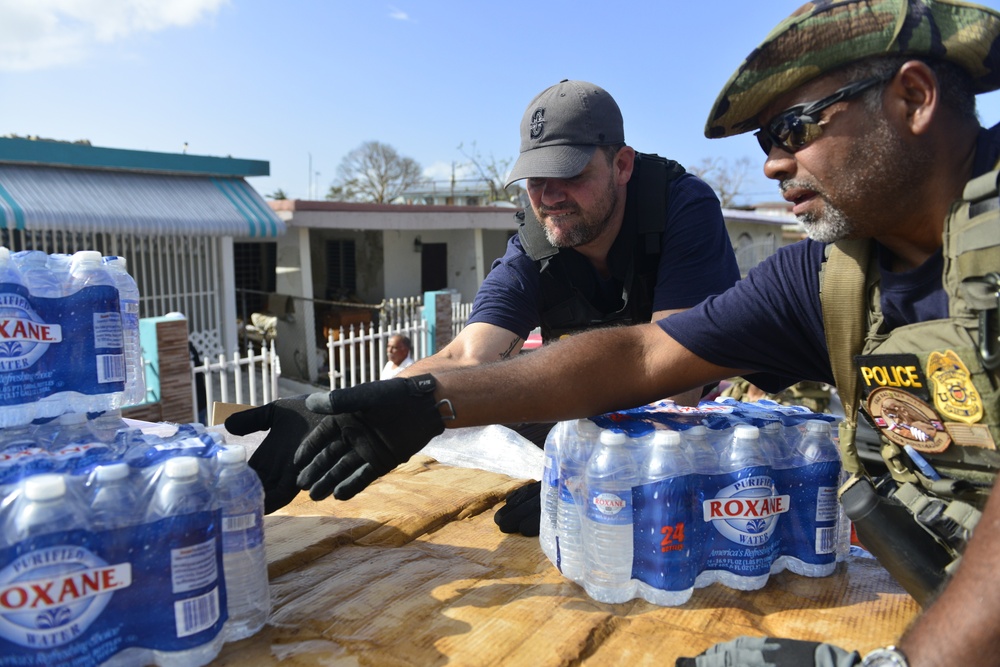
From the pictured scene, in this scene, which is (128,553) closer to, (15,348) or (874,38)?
(15,348)

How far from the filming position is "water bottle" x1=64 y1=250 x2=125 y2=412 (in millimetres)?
1983

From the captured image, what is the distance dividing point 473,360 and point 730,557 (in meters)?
1.35

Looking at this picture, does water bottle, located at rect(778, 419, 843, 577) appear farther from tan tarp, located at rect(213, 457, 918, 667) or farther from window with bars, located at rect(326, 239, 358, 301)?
window with bars, located at rect(326, 239, 358, 301)

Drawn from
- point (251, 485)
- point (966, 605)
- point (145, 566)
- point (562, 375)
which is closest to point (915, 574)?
point (966, 605)

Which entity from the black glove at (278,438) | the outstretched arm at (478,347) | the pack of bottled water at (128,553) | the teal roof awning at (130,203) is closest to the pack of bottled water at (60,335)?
the pack of bottled water at (128,553)

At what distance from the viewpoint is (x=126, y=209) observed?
30.8 ft

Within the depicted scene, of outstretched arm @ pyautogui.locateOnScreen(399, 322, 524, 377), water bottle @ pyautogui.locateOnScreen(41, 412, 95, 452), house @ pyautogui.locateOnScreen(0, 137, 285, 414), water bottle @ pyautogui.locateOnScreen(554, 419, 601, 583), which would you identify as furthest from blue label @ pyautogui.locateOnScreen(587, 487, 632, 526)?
house @ pyautogui.locateOnScreen(0, 137, 285, 414)

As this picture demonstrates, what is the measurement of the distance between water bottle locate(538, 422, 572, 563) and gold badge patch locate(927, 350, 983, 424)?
0.98 meters

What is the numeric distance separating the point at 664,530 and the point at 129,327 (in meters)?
1.73

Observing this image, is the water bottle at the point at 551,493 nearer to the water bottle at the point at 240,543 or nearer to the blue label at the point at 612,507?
the blue label at the point at 612,507

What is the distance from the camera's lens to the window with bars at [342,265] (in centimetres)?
1605

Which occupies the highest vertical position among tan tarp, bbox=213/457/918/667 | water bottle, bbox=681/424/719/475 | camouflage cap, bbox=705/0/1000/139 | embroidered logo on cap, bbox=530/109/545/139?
embroidered logo on cap, bbox=530/109/545/139

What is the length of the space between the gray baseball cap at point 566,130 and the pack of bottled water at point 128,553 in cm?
178

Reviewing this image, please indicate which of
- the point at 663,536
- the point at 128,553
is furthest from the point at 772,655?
the point at 128,553
